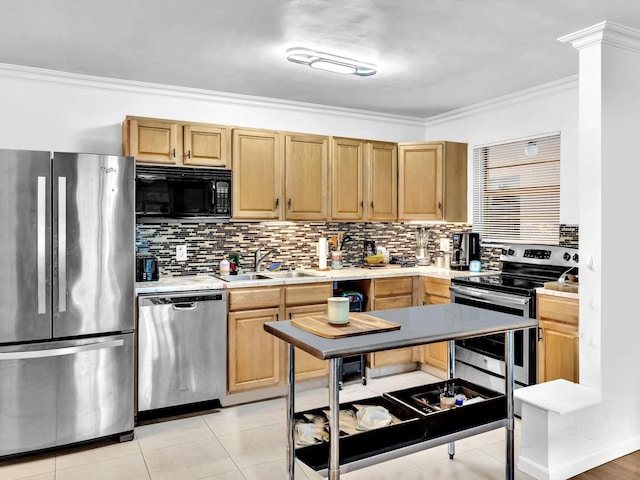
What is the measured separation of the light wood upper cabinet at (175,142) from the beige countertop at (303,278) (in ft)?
3.07

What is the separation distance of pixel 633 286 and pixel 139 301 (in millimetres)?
3259

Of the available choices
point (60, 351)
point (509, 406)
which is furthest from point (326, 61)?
point (60, 351)

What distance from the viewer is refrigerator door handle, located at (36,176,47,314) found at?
2.88 m

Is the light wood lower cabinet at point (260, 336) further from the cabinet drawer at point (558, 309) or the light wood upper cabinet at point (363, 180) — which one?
the cabinet drawer at point (558, 309)

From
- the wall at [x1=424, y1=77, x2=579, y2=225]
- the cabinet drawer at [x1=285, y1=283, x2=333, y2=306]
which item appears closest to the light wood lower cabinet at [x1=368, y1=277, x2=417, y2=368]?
the cabinet drawer at [x1=285, y1=283, x2=333, y2=306]

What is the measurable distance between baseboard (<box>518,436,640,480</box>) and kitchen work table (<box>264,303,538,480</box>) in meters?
0.49

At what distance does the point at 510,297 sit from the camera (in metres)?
3.56

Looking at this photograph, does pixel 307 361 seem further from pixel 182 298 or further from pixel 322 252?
pixel 182 298

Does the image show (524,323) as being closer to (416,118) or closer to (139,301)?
(139,301)

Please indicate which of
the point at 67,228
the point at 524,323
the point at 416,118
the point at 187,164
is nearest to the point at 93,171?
the point at 67,228

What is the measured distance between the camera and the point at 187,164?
149 inches

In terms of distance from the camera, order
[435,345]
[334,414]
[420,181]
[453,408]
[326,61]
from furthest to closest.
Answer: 1. [420,181]
2. [435,345]
3. [326,61]
4. [453,408]
5. [334,414]

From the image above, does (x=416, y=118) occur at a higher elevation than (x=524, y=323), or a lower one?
higher

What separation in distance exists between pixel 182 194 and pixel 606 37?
3.06 meters
